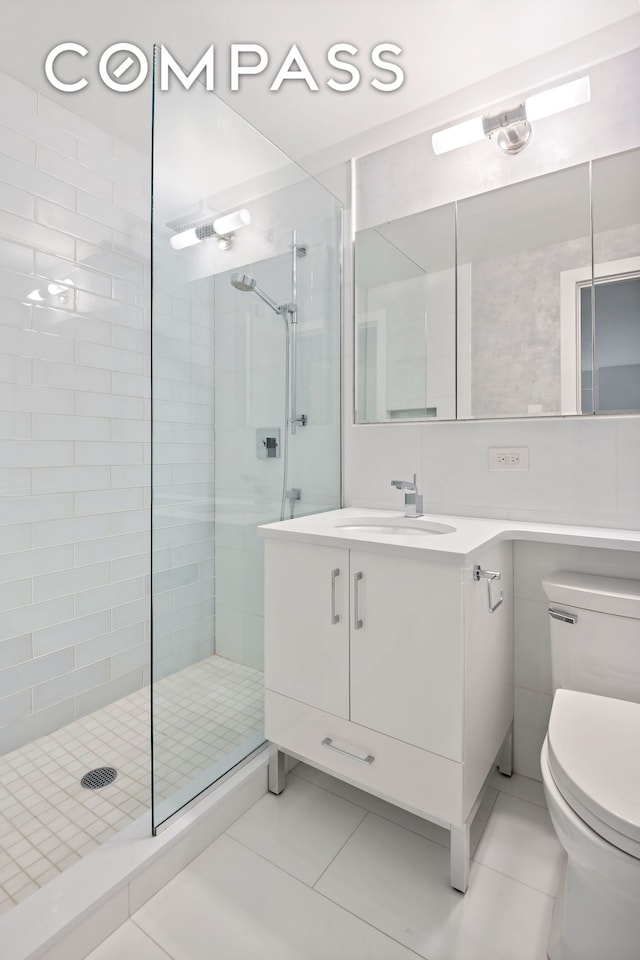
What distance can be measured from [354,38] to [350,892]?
252 centimetres

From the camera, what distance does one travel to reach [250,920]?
1137 millimetres

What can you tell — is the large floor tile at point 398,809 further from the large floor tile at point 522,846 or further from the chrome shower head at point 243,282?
the chrome shower head at point 243,282

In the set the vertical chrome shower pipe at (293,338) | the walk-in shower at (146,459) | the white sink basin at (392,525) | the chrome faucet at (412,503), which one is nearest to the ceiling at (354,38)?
the walk-in shower at (146,459)

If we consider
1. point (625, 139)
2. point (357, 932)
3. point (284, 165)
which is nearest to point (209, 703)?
point (357, 932)

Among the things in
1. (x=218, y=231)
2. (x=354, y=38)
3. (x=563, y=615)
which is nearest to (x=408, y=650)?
(x=563, y=615)

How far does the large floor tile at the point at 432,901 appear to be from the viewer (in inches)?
42.4

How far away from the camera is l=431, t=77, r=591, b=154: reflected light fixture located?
1.53 m

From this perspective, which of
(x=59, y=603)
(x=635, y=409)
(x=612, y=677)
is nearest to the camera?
(x=612, y=677)

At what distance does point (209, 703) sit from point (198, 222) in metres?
1.45

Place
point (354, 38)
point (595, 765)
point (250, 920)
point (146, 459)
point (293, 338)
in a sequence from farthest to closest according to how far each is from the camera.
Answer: point (146, 459), point (293, 338), point (354, 38), point (250, 920), point (595, 765)

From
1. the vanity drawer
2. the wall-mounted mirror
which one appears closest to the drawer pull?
the vanity drawer

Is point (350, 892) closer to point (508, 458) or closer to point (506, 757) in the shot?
point (506, 757)

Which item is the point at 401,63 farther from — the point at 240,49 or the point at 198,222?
the point at 198,222

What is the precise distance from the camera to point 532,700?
1619mm
